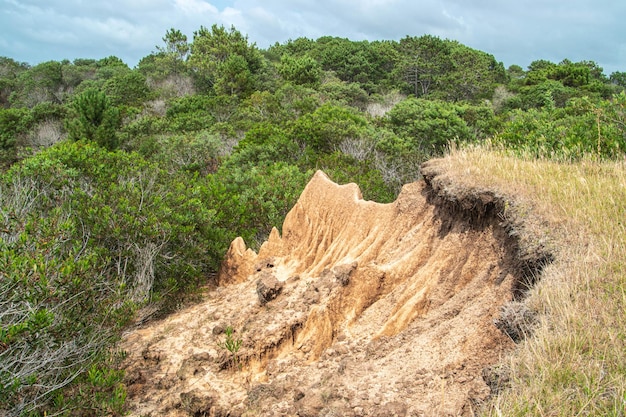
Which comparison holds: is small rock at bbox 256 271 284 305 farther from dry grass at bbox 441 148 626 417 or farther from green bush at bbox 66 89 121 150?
green bush at bbox 66 89 121 150

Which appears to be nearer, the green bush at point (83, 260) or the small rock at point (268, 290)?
the green bush at point (83, 260)

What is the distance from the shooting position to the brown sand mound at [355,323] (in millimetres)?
4977

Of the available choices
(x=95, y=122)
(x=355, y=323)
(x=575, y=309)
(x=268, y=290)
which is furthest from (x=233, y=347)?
(x=95, y=122)

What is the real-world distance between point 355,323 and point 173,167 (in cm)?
1620

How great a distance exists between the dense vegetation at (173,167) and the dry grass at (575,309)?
2.43m

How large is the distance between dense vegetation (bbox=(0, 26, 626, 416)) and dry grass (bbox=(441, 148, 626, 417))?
7.98 feet

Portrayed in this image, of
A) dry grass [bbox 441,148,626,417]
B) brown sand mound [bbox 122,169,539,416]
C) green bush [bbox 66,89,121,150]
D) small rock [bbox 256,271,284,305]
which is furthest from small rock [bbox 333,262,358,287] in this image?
green bush [bbox 66,89,121,150]

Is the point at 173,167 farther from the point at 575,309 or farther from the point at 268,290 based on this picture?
the point at 575,309

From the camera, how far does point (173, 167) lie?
21.7 metres

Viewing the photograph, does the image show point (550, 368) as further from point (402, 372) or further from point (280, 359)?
point (280, 359)

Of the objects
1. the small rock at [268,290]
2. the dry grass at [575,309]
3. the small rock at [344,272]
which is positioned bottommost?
the small rock at [268,290]

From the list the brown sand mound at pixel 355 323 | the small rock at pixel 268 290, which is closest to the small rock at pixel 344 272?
the brown sand mound at pixel 355 323

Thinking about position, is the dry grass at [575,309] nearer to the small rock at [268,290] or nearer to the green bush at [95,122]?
the small rock at [268,290]

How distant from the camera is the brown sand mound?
498 centimetres
